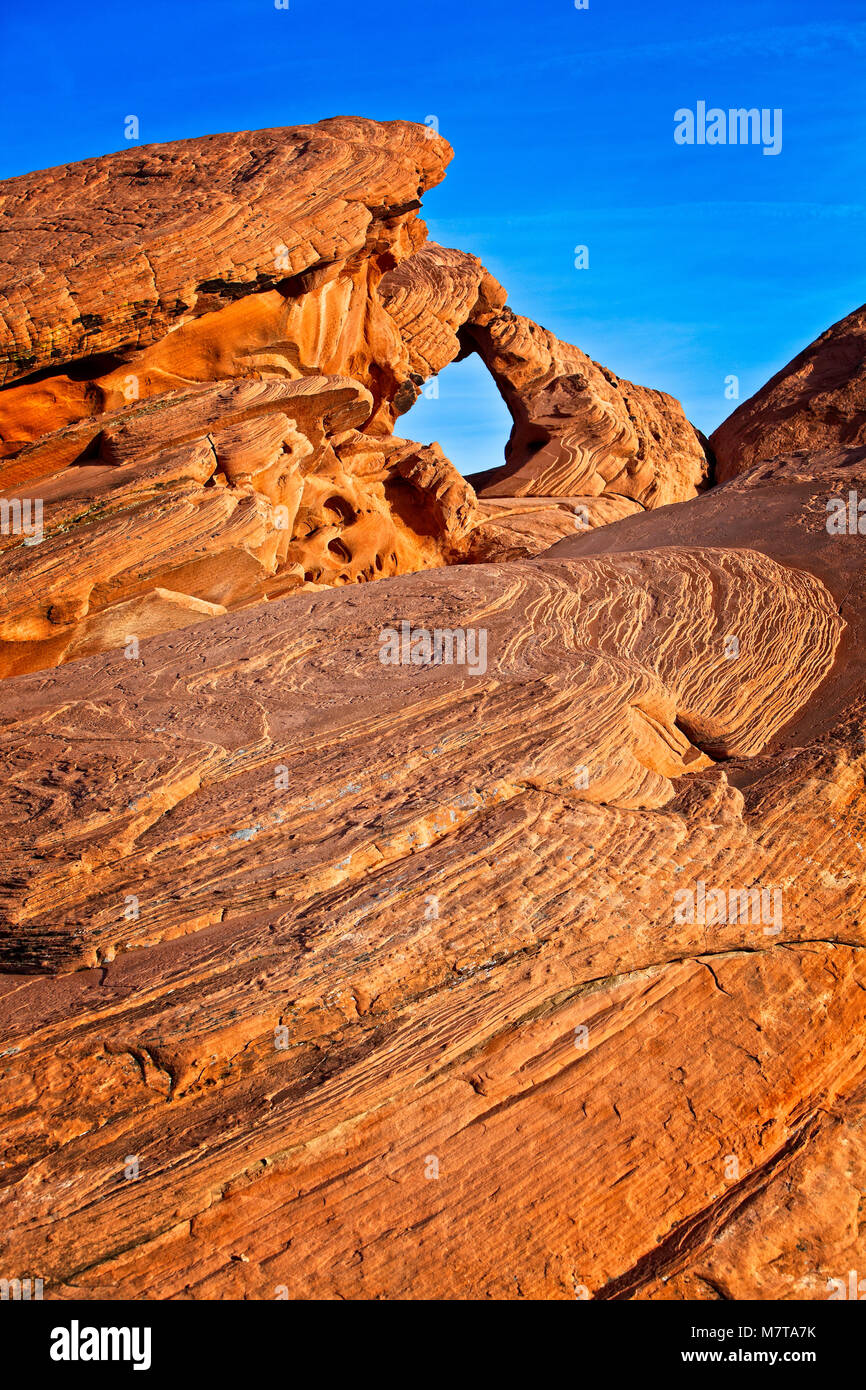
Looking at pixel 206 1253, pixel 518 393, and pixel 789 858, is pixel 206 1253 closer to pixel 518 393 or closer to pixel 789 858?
pixel 789 858

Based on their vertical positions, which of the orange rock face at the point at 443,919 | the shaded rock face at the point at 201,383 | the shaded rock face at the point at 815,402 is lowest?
the orange rock face at the point at 443,919

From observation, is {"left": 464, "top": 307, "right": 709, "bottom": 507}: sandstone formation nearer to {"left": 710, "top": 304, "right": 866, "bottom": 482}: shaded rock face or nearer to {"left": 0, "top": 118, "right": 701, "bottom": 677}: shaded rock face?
{"left": 710, "top": 304, "right": 866, "bottom": 482}: shaded rock face

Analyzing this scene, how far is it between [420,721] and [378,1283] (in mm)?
4322

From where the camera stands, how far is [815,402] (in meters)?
24.5

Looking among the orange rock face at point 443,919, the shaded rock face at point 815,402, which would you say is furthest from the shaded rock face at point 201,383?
the shaded rock face at point 815,402

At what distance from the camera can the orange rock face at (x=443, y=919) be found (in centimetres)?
504

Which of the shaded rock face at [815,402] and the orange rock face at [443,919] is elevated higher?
the shaded rock face at [815,402]

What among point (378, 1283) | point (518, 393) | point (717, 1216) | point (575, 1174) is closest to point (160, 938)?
point (378, 1283)

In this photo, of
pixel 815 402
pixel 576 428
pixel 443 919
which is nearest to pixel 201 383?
pixel 443 919

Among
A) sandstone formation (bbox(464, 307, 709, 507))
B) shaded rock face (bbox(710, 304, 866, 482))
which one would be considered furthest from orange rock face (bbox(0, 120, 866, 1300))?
sandstone formation (bbox(464, 307, 709, 507))

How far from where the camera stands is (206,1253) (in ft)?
15.8

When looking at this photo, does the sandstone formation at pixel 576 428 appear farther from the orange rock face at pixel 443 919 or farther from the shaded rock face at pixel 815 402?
the orange rock face at pixel 443 919

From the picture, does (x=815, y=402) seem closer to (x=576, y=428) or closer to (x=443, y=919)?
(x=576, y=428)

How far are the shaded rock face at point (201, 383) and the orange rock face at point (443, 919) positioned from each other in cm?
17
